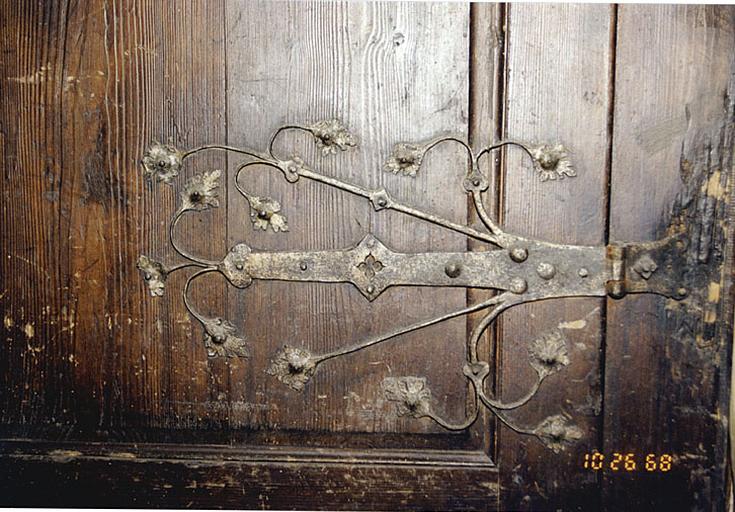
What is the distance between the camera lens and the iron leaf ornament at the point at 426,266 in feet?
3.10

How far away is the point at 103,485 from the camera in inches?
40.3

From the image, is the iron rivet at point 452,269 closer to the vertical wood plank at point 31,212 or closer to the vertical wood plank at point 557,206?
the vertical wood plank at point 557,206

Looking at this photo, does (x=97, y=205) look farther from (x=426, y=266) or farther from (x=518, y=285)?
(x=518, y=285)

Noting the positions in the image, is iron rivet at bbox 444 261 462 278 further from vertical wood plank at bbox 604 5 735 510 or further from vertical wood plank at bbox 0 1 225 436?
vertical wood plank at bbox 0 1 225 436

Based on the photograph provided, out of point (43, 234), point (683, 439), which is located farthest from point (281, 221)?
point (683, 439)

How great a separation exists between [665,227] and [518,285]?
18 centimetres

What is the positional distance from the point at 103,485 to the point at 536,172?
674mm

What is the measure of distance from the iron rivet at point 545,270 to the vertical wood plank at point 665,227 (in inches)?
3.1

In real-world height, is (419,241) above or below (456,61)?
below

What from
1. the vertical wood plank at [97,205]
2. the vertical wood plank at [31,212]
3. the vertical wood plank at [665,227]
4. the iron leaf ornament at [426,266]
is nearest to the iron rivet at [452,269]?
the iron leaf ornament at [426,266]

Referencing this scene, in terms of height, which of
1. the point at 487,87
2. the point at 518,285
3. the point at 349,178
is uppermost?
the point at 487,87

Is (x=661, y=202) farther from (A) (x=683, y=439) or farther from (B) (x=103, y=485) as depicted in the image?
(B) (x=103, y=485)

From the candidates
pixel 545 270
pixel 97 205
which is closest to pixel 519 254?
pixel 545 270

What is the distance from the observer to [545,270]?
952 mm
